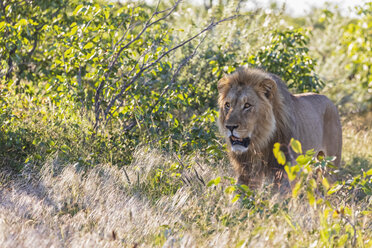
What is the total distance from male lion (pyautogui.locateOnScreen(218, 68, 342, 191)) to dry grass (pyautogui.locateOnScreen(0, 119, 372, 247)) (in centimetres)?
36

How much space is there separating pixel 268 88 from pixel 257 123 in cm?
36

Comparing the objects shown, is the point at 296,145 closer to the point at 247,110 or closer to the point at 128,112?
the point at 247,110

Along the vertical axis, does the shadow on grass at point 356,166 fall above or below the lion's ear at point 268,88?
below

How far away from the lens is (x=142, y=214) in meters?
4.08

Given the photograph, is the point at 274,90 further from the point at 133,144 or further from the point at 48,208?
the point at 48,208

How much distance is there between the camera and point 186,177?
475 cm

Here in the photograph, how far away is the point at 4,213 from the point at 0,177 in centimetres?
110

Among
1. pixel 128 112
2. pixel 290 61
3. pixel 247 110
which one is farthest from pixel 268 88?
pixel 290 61

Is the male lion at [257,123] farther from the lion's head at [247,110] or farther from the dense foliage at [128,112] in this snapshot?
the dense foliage at [128,112]

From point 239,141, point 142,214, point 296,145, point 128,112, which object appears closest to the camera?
point 296,145

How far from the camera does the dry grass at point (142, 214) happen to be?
137 inches

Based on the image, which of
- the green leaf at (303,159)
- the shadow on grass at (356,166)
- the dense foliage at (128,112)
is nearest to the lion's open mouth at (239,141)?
the dense foliage at (128,112)

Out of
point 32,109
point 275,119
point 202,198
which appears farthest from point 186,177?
point 32,109

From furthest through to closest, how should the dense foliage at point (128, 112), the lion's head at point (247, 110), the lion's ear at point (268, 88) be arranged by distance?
the lion's ear at point (268, 88), the lion's head at point (247, 110), the dense foliage at point (128, 112)
